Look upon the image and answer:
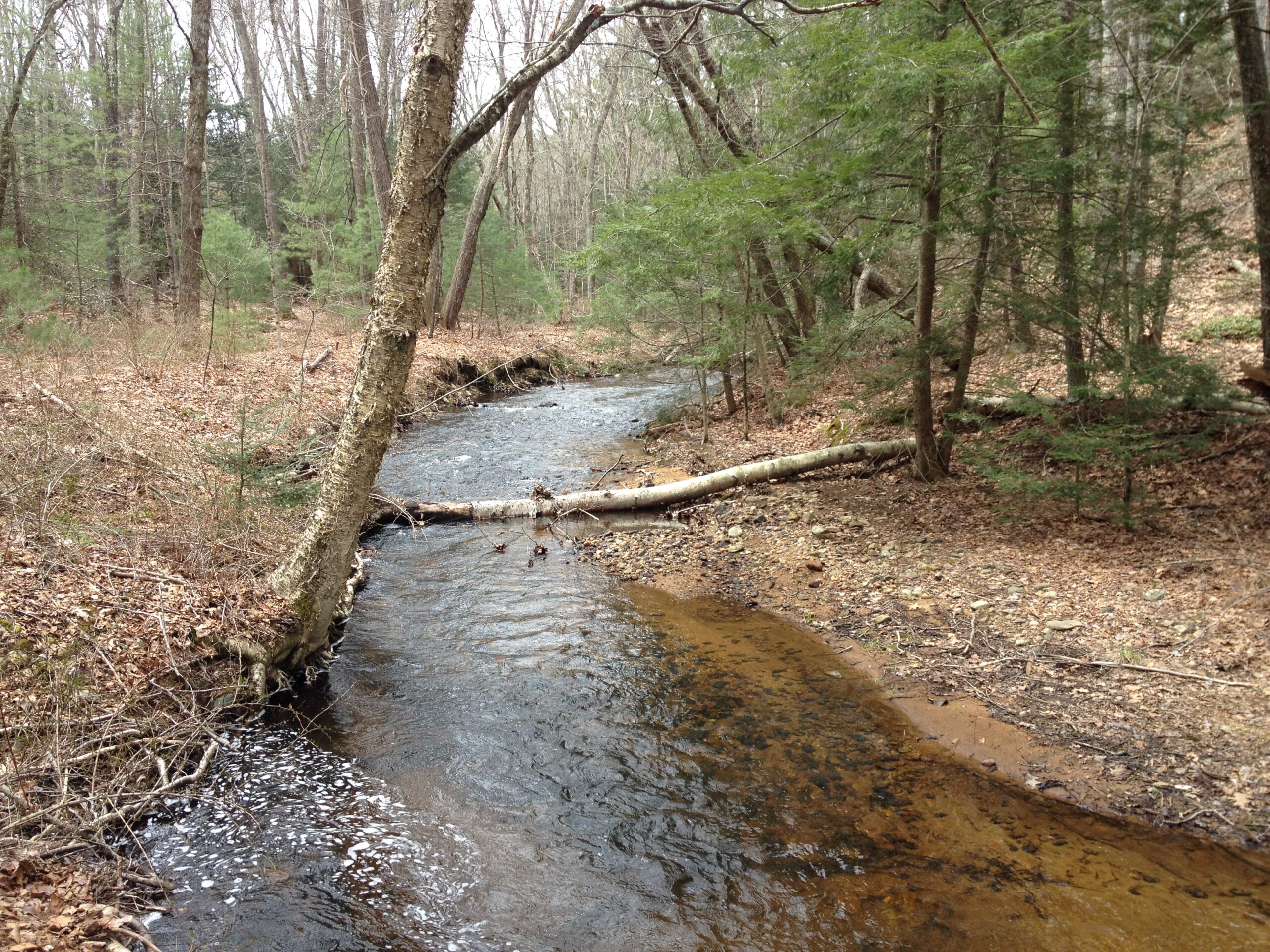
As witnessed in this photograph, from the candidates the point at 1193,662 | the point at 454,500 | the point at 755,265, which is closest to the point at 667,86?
the point at 755,265

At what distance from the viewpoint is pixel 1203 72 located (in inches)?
365

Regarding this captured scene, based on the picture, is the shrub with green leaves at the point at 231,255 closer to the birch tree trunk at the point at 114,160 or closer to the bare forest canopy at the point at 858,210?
the bare forest canopy at the point at 858,210

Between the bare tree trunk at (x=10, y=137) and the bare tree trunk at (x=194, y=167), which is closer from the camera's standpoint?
the bare tree trunk at (x=10, y=137)

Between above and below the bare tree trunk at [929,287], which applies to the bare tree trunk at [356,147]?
above

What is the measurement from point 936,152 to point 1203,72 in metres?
5.08

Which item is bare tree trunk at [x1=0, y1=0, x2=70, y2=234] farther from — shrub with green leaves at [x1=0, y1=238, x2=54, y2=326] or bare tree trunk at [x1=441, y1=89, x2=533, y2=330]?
bare tree trunk at [x1=441, y1=89, x2=533, y2=330]

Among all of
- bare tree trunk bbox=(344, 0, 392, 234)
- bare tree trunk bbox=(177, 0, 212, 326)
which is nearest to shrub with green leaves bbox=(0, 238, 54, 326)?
bare tree trunk bbox=(177, 0, 212, 326)

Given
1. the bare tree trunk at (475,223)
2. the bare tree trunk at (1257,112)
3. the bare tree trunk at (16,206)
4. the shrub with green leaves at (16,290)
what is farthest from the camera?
the bare tree trunk at (475,223)

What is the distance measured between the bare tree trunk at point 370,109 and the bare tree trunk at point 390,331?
1375 centimetres

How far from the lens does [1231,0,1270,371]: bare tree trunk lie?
278 inches

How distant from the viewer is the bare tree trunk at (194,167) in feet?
47.3

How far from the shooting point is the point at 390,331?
17.3 feet

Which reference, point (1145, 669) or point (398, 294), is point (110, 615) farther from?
point (1145, 669)

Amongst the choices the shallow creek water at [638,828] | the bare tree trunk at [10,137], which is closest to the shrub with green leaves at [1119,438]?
the shallow creek water at [638,828]
